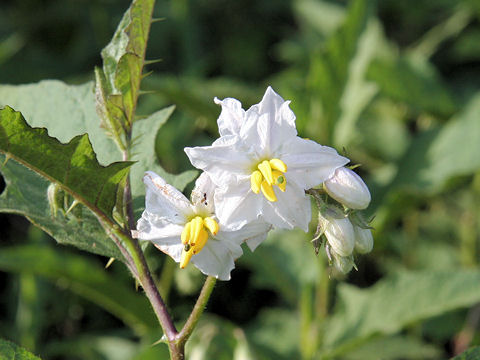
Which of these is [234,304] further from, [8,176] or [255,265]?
[8,176]

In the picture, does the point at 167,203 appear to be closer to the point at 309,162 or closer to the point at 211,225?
the point at 211,225

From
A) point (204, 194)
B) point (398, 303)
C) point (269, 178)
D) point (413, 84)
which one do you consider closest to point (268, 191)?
point (269, 178)

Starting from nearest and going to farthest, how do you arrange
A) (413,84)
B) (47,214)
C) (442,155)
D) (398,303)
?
1. (47,214)
2. (398,303)
3. (442,155)
4. (413,84)

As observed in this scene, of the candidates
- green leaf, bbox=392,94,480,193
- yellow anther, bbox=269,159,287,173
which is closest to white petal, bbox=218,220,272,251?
yellow anther, bbox=269,159,287,173

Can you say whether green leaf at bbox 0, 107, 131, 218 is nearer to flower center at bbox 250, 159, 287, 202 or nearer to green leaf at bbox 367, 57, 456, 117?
flower center at bbox 250, 159, 287, 202

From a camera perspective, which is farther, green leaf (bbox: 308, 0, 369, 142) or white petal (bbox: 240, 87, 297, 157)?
green leaf (bbox: 308, 0, 369, 142)

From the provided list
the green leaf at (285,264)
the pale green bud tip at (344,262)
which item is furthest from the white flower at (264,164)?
the green leaf at (285,264)
